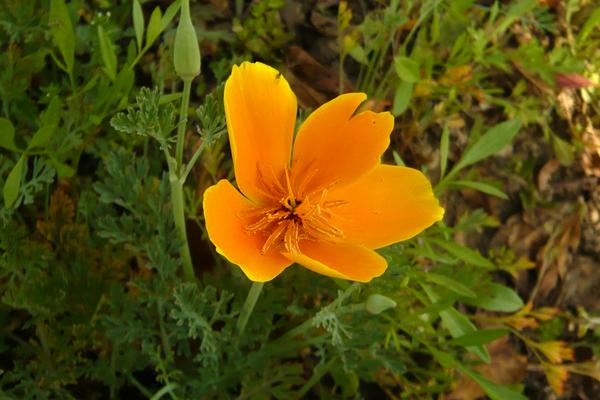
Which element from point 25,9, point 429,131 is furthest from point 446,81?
point 25,9

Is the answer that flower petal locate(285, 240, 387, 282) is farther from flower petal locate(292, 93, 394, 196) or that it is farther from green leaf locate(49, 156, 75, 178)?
green leaf locate(49, 156, 75, 178)

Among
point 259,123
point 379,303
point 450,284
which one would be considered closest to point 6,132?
point 259,123

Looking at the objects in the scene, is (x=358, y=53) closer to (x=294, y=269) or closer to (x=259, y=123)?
(x=294, y=269)

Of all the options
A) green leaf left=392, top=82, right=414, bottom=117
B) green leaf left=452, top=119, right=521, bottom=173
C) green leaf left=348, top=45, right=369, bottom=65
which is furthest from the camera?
green leaf left=348, top=45, right=369, bottom=65

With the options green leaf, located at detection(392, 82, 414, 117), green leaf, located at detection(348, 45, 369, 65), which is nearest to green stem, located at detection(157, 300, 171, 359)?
green leaf, located at detection(392, 82, 414, 117)

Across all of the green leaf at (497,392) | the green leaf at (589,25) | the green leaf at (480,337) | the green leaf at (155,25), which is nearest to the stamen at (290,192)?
the green leaf at (155,25)

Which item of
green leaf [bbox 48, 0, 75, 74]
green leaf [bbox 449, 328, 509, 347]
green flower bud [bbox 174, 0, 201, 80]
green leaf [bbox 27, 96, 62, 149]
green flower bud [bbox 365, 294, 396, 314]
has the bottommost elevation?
green leaf [bbox 449, 328, 509, 347]

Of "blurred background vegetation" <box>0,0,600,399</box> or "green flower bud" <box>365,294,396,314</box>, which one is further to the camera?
"blurred background vegetation" <box>0,0,600,399</box>

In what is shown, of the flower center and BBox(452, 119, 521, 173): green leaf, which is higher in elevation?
the flower center
